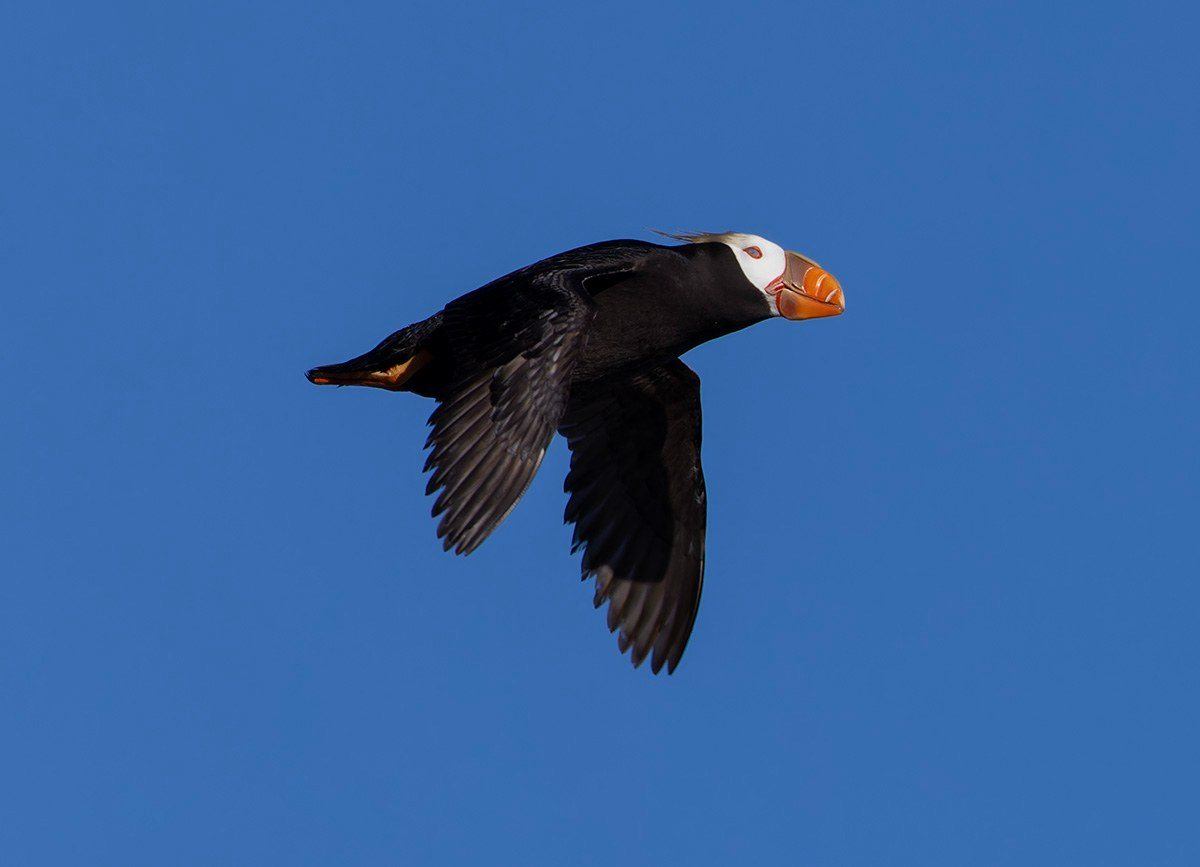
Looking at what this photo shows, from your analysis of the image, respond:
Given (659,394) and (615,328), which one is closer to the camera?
(615,328)

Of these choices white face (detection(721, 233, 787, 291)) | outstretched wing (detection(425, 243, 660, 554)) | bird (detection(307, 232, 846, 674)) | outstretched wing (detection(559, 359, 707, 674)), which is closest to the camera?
outstretched wing (detection(425, 243, 660, 554))

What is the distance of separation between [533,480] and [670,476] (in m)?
3.46

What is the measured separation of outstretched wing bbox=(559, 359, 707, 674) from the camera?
497 inches

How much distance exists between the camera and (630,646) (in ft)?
41.2

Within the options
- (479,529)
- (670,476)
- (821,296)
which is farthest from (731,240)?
(479,529)

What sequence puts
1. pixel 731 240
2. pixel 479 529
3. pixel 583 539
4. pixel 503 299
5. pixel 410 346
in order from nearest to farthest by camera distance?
pixel 479 529, pixel 503 299, pixel 410 346, pixel 731 240, pixel 583 539

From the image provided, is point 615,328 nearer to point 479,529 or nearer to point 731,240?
point 731,240

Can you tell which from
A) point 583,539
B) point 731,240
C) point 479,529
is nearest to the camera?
point 479,529

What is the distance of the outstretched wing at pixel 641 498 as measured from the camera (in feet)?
41.4

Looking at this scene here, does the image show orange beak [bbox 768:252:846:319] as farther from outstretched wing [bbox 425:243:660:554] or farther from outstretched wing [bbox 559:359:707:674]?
outstretched wing [bbox 425:243:660:554]

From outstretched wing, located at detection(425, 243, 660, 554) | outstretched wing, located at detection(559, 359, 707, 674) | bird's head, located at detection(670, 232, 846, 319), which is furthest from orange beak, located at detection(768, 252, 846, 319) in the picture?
outstretched wing, located at detection(425, 243, 660, 554)

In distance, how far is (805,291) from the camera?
39.2ft

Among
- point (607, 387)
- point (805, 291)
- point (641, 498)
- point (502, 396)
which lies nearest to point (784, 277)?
point (805, 291)

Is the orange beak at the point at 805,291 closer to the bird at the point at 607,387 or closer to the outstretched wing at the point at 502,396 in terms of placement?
the bird at the point at 607,387
